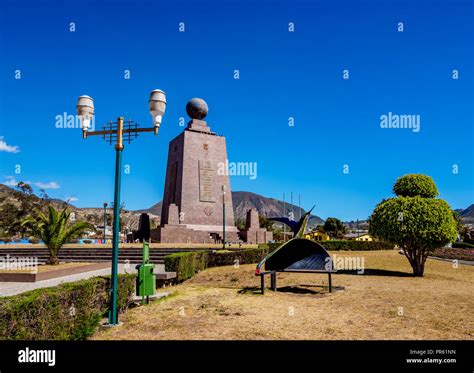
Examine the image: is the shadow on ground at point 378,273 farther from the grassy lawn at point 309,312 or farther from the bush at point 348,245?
the bush at point 348,245

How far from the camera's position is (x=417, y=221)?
14727 mm

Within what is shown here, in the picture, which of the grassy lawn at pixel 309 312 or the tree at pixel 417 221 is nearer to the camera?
the grassy lawn at pixel 309 312

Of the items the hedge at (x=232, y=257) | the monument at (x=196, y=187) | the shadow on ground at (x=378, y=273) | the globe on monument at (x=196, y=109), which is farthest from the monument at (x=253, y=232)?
the shadow on ground at (x=378, y=273)

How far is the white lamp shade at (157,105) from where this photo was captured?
7.27 metres

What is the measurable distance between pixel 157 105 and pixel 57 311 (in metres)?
4.21

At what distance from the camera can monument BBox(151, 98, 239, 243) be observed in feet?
98.3

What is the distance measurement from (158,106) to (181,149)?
1006 inches

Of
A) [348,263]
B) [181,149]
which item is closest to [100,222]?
[181,149]

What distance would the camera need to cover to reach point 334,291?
36.9 ft

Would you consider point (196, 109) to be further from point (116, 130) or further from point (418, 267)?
point (116, 130)

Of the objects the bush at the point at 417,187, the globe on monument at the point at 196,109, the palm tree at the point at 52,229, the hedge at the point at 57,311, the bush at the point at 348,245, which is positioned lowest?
the bush at the point at 348,245

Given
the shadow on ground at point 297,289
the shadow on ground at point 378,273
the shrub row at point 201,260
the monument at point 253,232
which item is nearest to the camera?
the shadow on ground at point 297,289
